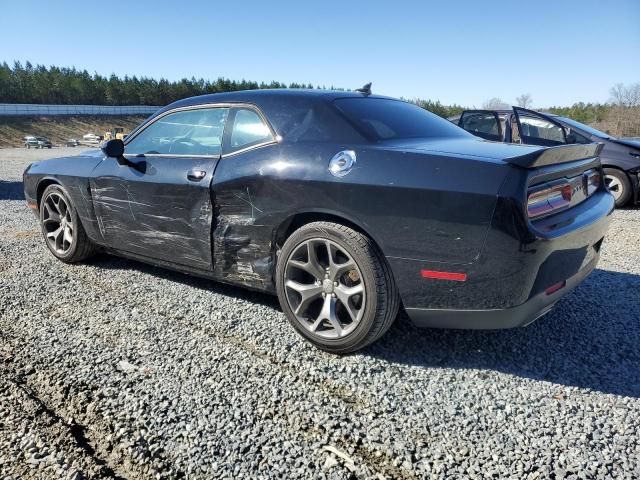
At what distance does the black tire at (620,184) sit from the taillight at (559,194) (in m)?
5.29

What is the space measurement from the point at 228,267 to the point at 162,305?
628 mm

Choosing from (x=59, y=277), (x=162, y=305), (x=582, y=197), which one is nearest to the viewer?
(x=582, y=197)

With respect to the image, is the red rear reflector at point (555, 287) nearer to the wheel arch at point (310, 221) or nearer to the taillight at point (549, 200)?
the taillight at point (549, 200)

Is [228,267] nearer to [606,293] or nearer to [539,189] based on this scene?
[539,189]

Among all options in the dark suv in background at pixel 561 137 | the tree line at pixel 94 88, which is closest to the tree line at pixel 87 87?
the tree line at pixel 94 88

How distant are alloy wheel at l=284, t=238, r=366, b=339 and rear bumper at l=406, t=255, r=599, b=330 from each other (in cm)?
34

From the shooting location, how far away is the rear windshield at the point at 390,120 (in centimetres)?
275

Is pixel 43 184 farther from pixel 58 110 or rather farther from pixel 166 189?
pixel 58 110

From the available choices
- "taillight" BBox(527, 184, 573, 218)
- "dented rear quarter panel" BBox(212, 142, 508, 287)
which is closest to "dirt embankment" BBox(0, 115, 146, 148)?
"dented rear quarter panel" BBox(212, 142, 508, 287)

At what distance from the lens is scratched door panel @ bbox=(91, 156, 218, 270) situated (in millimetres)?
3137

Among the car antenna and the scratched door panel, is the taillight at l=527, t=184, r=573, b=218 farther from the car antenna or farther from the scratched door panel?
the scratched door panel

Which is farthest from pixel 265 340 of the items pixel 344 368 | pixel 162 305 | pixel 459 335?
pixel 459 335

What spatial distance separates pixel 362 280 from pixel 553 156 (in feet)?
3.76

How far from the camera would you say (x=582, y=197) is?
273 centimetres
